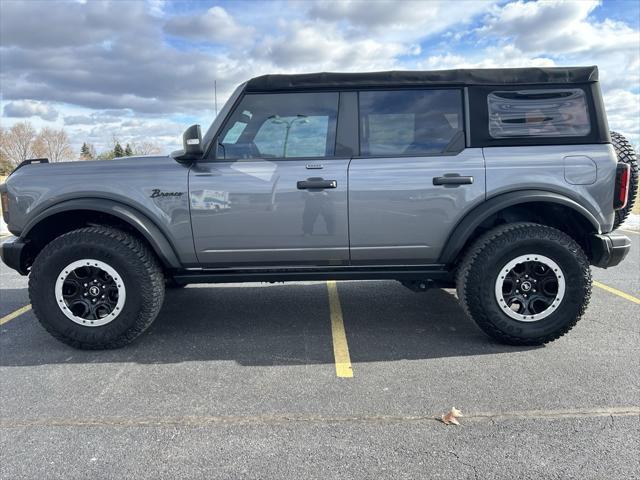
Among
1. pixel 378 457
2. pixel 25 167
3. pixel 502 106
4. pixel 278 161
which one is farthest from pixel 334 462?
pixel 25 167

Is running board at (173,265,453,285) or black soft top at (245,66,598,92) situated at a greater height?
black soft top at (245,66,598,92)

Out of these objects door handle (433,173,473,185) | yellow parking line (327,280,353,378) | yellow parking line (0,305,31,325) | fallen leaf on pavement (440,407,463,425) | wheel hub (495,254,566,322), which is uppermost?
door handle (433,173,473,185)

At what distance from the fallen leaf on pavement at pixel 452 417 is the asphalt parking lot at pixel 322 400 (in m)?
0.04

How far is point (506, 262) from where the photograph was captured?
340 centimetres

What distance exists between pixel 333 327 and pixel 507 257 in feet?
5.02

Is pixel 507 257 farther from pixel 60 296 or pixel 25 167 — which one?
pixel 25 167

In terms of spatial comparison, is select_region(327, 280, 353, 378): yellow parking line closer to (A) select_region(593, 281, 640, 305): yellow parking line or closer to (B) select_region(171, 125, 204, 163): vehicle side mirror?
(B) select_region(171, 125, 204, 163): vehicle side mirror

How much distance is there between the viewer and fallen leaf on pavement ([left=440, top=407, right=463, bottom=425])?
2.49m

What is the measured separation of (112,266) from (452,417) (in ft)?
8.44

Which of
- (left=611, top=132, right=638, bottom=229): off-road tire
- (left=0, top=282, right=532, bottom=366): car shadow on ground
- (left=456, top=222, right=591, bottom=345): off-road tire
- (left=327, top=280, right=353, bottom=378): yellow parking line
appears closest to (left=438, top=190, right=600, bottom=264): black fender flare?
(left=456, top=222, right=591, bottom=345): off-road tire

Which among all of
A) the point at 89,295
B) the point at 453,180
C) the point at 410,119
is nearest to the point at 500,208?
the point at 453,180

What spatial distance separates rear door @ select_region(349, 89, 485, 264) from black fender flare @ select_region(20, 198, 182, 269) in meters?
1.44

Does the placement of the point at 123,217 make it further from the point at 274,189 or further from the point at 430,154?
the point at 430,154

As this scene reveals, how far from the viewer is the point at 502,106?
11.5 ft
